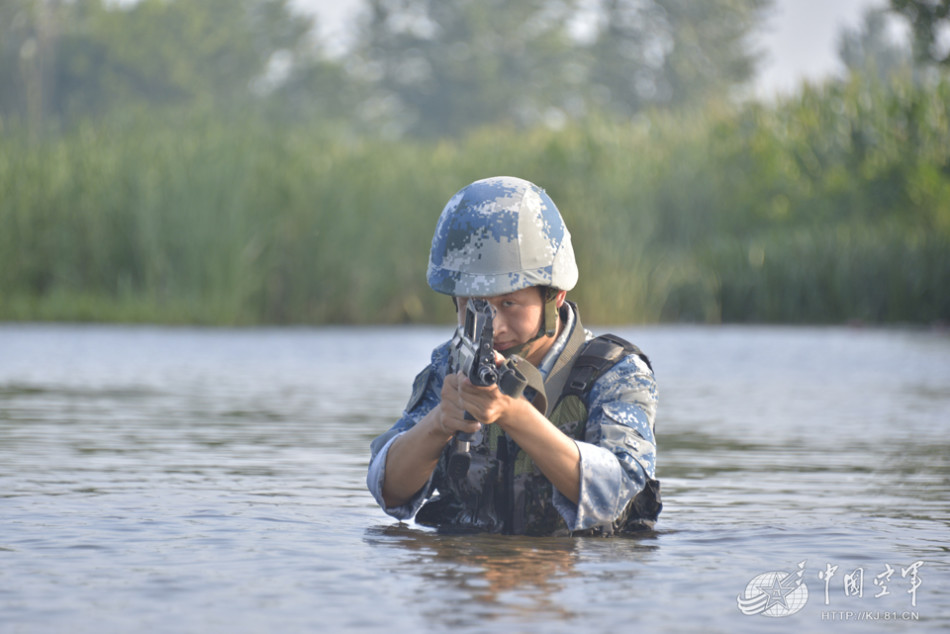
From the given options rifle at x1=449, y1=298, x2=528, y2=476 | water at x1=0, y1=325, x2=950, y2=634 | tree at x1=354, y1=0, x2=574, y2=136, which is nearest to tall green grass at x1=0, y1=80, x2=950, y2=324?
water at x1=0, y1=325, x2=950, y2=634

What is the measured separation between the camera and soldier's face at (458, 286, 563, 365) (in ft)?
13.6

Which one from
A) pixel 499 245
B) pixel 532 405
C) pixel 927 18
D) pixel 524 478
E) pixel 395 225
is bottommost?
pixel 524 478

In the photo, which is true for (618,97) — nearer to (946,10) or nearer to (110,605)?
(946,10)

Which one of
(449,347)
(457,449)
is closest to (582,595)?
(457,449)

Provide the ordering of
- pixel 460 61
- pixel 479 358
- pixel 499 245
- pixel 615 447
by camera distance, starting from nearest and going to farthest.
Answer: pixel 479 358, pixel 499 245, pixel 615 447, pixel 460 61

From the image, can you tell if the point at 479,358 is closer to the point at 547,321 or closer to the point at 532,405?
the point at 532,405

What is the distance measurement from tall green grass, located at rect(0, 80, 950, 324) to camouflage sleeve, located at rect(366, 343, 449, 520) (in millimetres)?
14400

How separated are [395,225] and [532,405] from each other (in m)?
16.3

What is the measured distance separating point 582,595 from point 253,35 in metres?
66.6

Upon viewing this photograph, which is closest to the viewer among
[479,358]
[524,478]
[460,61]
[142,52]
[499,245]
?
[479,358]

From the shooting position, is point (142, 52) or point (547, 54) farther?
point (547, 54)

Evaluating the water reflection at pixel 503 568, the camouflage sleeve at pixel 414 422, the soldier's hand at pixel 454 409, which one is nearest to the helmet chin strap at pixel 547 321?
the camouflage sleeve at pixel 414 422

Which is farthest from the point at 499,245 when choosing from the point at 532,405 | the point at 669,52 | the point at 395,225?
the point at 669,52

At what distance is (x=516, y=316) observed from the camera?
4180 mm
